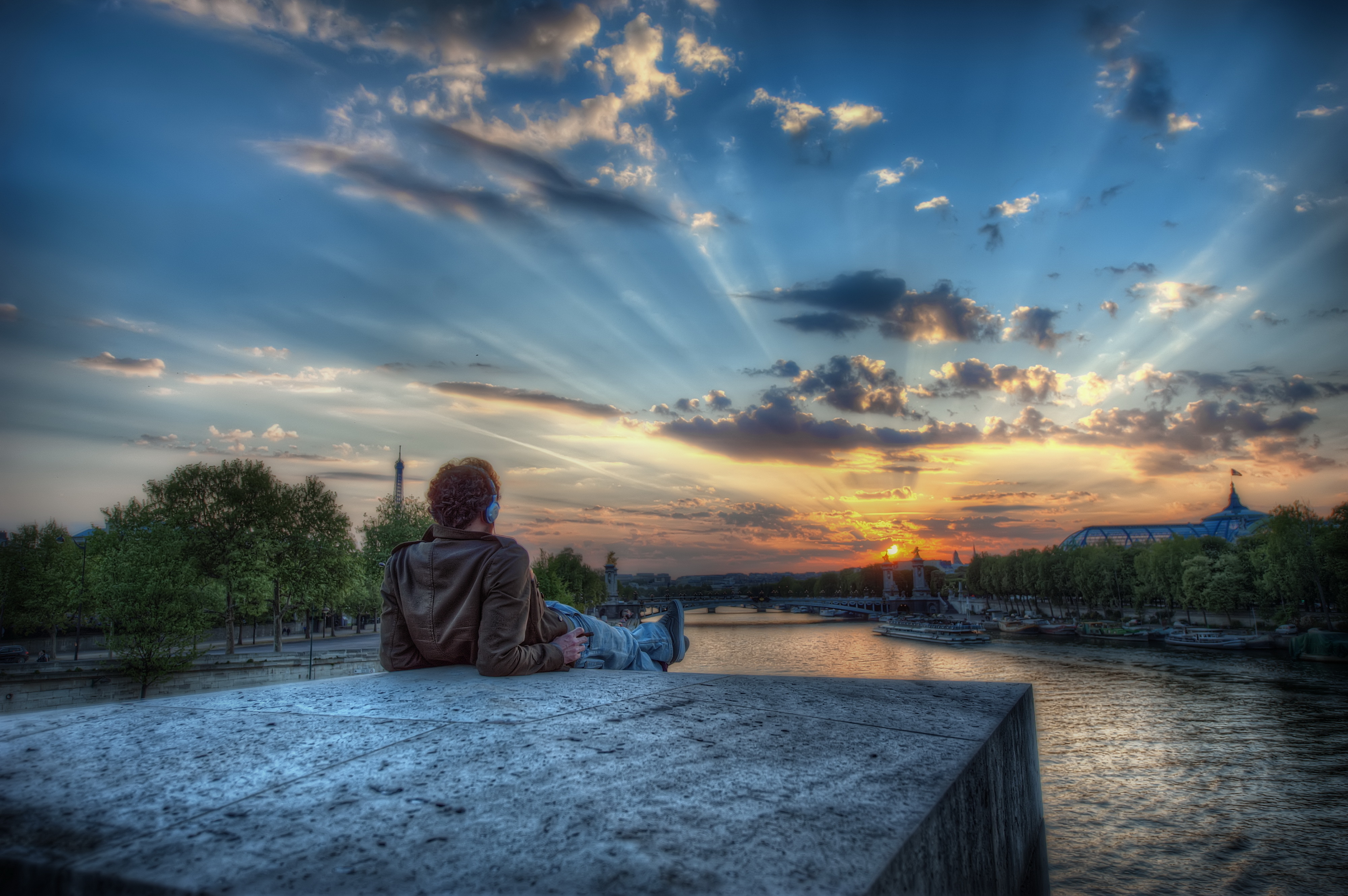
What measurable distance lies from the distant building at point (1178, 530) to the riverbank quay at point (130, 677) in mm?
104512

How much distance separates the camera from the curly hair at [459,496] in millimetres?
3729

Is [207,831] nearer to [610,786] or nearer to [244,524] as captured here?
[610,786]

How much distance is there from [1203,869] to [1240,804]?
222 inches

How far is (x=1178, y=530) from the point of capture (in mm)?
140250

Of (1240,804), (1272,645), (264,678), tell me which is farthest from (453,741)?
(1272,645)

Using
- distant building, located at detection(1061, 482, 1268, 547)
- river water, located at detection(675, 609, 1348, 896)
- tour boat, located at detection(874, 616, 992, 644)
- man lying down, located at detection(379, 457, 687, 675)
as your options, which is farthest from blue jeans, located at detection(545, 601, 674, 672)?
distant building, located at detection(1061, 482, 1268, 547)

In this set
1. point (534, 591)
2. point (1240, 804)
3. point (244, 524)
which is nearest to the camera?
point (534, 591)

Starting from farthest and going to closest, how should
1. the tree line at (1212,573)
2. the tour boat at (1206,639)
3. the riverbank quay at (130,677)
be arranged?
the tree line at (1212,573)
the tour boat at (1206,639)
the riverbank quay at (130,677)

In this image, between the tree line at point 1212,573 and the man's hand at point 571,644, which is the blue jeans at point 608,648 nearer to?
the man's hand at point 571,644

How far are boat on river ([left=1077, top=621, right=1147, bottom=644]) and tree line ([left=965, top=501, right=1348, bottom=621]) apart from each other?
17.8ft

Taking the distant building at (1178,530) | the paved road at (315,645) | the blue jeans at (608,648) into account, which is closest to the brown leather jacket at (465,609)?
the blue jeans at (608,648)

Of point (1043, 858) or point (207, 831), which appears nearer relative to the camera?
point (207, 831)

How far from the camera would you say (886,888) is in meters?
1.21

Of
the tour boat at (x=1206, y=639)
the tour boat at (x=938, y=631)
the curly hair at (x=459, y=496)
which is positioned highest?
the curly hair at (x=459, y=496)
